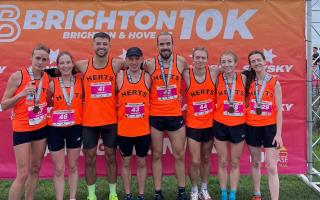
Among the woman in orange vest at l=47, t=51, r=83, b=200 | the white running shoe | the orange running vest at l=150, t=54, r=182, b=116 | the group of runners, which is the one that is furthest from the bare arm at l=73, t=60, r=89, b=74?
the white running shoe

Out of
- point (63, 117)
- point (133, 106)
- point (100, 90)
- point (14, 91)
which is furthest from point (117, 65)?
point (14, 91)

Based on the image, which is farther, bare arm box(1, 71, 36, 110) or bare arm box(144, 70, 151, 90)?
bare arm box(144, 70, 151, 90)

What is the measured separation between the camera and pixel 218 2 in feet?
18.0

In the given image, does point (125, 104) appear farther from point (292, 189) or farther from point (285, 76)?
point (292, 189)

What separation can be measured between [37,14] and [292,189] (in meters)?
4.77

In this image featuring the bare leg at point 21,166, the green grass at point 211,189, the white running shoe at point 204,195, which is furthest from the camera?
the green grass at point 211,189

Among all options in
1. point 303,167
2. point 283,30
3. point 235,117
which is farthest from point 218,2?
point 303,167

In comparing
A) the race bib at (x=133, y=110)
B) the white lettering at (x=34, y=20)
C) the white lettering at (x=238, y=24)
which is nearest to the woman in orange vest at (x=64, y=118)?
the race bib at (x=133, y=110)

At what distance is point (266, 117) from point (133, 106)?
1709 mm

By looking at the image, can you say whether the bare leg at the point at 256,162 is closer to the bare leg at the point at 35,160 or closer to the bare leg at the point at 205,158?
the bare leg at the point at 205,158

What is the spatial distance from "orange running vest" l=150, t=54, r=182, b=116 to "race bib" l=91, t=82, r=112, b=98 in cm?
59

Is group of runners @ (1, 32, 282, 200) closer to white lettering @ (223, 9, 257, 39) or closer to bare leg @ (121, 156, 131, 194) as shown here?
bare leg @ (121, 156, 131, 194)

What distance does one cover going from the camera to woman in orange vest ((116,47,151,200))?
462 cm

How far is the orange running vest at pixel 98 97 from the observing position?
4.68m
